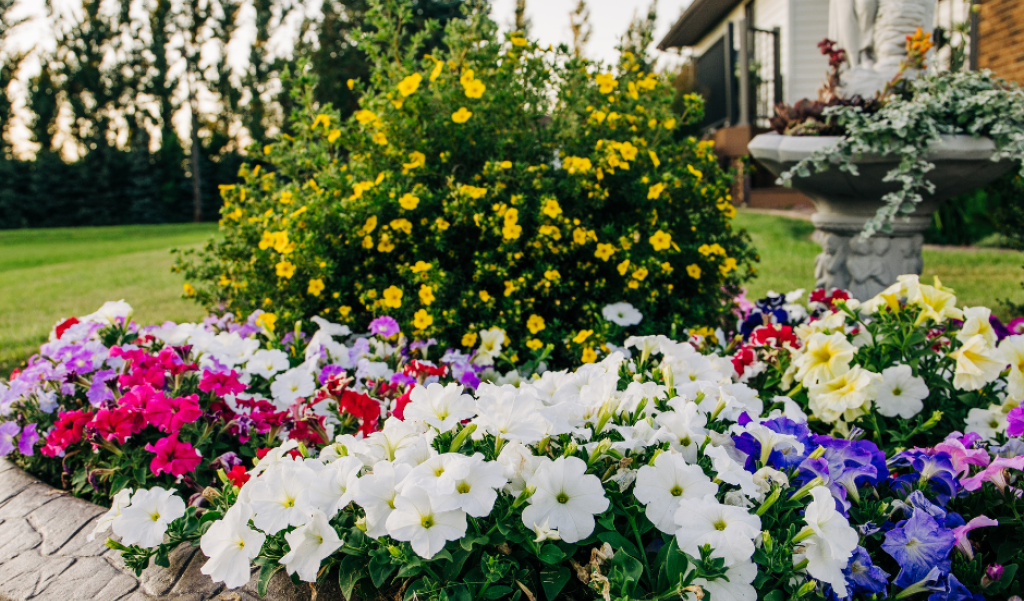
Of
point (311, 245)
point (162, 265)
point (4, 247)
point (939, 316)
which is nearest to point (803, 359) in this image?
point (939, 316)

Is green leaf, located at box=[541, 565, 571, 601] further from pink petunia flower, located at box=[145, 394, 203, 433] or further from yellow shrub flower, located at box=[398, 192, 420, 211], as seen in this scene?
yellow shrub flower, located at box=[398, 192, 420, 211]

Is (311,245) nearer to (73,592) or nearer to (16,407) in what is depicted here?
(16,407)

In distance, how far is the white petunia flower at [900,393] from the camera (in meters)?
1.61

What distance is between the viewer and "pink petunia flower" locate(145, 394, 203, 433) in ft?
5.40

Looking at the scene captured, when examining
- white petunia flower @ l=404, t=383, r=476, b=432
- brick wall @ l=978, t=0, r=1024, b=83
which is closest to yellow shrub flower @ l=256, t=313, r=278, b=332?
white petunia flower @ l=404, t=383, r=476, b=432

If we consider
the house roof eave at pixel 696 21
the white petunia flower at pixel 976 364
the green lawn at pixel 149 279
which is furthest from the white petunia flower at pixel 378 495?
the house roof eave at pixel 696 21

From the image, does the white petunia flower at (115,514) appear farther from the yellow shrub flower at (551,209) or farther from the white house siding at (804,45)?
the white house siding at (804,45)

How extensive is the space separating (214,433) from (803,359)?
167cm

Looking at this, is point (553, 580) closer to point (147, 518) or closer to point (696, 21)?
point (147, 518)

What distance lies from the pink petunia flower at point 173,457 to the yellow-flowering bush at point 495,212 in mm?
1024

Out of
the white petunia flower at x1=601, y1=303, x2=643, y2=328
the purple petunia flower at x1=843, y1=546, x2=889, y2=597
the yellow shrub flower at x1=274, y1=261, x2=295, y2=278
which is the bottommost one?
the purple petunia flower at x1=843, y1=546, x2=889, y2=597

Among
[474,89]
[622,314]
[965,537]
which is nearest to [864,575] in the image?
[965,537]

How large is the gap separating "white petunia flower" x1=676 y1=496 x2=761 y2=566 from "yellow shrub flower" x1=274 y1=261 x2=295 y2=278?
6.71ft

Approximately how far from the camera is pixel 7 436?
1.97 metres
